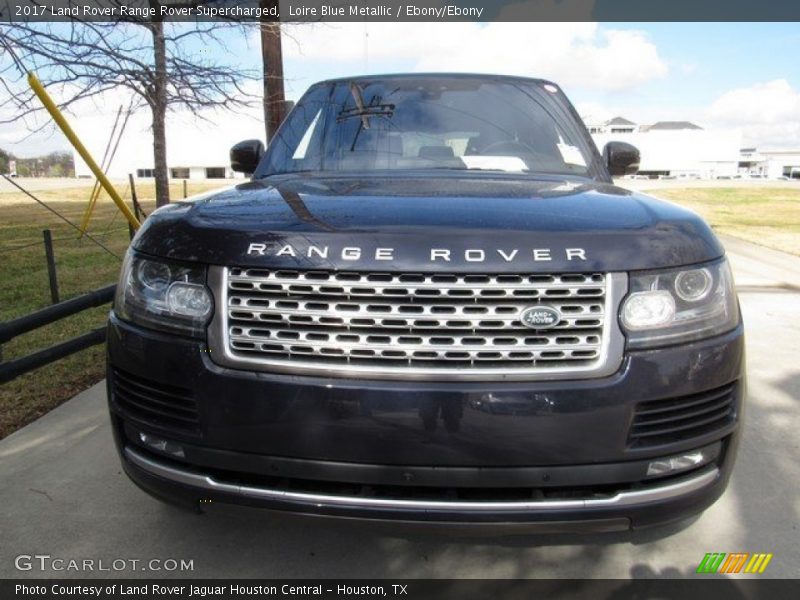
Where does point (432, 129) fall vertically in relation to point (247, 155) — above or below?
above

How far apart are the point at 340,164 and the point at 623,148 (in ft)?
5.38

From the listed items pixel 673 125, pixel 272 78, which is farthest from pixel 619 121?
pixel 272 78

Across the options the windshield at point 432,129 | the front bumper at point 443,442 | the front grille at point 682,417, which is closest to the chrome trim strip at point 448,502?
the front bumper at point 443,442

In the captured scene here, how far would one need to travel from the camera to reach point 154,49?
7.61 meters

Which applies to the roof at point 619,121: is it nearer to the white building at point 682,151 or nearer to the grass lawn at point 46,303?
the white building at point 682,151

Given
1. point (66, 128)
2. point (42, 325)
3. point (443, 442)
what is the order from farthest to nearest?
point (66, 128), point (42, 325), point (443, 442)

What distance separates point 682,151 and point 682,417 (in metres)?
101

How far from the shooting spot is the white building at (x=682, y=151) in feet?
285

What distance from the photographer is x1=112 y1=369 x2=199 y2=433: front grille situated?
1931 millimetres

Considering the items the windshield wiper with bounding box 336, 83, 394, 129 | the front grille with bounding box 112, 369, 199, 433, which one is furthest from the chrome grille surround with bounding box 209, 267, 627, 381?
the windshield wiper with bounding box 336, 83, 394, 129

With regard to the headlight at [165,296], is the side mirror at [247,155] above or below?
above

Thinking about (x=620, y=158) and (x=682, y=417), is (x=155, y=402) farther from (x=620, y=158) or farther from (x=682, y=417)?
(x=620, y=158)

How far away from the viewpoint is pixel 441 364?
1.83 metres

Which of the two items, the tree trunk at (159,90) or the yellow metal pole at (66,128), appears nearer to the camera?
the yellow metal pole at (66,128)
